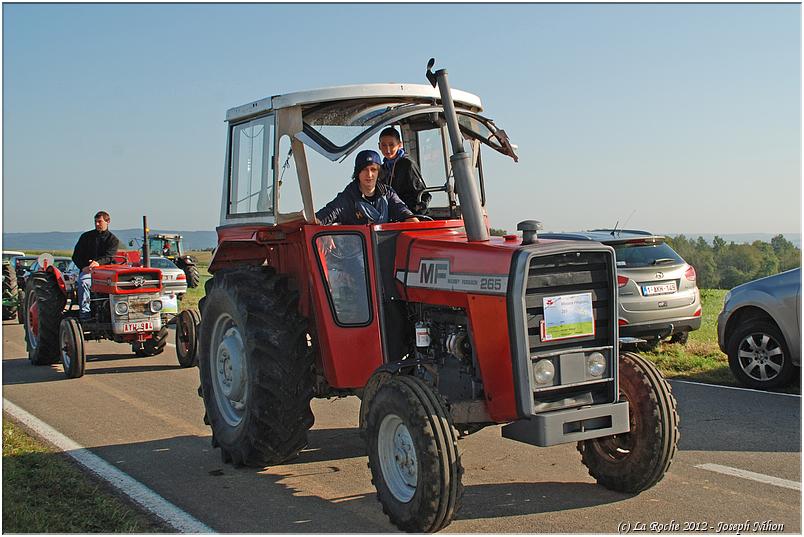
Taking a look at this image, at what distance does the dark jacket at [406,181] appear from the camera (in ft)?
20.9

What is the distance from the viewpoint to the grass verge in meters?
4.95

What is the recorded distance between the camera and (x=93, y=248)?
1254 centimetres

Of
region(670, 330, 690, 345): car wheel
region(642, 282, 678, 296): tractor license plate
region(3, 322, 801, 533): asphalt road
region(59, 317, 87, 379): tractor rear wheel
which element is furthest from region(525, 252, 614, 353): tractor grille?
region(59, 317, 87, 379): tractor rear wheel

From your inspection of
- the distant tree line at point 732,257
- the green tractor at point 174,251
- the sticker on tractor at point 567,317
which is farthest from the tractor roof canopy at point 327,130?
the green tractor at point 174,251

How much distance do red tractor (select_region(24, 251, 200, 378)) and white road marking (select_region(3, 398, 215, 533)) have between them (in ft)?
11.3

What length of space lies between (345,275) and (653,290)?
6.66 metres

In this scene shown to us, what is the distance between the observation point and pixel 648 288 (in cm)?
1123

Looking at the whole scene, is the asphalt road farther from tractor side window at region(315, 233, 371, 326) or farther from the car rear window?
the car rear window

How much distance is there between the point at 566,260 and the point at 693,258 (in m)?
24.5

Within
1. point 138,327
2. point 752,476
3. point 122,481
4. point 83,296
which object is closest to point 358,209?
point 122,481

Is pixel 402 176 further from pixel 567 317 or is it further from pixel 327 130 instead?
pixel 567 317

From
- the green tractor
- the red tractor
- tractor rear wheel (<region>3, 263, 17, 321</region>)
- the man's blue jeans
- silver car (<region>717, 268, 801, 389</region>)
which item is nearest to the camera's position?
silver car (<region>717, 268, 801, 389</region>)

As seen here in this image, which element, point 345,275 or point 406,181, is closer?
point 345,275

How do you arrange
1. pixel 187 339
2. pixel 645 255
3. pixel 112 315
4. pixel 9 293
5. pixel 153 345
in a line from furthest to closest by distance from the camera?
pixel 9 293
pixel 153 345
pixel 112 315
pixel 645 255
pixel 187 339
